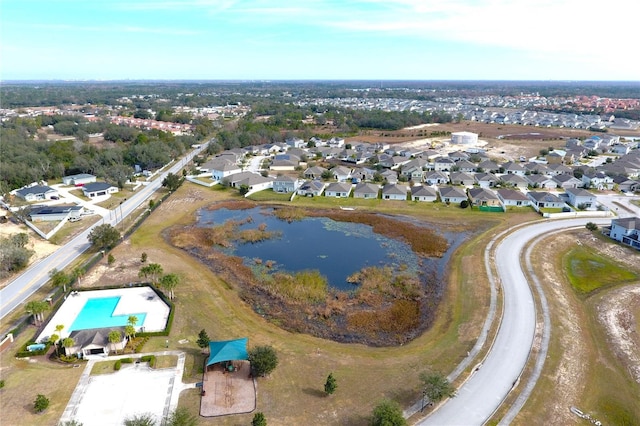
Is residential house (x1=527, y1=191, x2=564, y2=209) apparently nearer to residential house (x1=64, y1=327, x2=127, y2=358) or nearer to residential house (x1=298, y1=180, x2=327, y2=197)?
residential house (x1=298, y1=180, x2=327, y2=197)

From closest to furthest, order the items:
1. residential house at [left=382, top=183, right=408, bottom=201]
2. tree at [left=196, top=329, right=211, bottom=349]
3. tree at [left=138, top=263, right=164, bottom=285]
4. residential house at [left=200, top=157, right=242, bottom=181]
Answer: 1. tree at [left=196, top=329, right=211, bottom=349]
2. tree at [left=138, top=263, right=164, bottom=285]
3. residential house at [left=382, top=183, right=408, bottom=201]
4. residential house at [left=200, top=157, right=242, bottom=181]

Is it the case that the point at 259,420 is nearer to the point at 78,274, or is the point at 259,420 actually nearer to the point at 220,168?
the point at 78,274

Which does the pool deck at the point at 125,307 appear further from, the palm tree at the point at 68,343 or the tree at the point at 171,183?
the tree at the point at 171,183

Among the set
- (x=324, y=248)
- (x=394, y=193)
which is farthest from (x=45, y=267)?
(x=394, y=193)

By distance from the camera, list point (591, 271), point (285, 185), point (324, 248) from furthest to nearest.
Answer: point (285, 185) → point (324, 248) → point (591, 271)

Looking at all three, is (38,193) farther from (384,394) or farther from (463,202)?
(463,202)

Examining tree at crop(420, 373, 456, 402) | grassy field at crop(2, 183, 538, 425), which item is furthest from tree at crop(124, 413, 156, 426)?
tree at crop(420, 373, 456, 402)

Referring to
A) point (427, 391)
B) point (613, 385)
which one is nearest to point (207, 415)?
point (427, 391)
